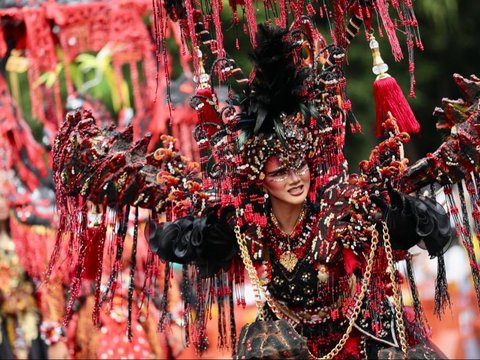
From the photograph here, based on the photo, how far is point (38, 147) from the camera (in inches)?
302

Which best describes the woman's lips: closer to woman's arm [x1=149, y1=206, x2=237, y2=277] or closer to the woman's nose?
the woman's nose

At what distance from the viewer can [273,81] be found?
444 centimetres

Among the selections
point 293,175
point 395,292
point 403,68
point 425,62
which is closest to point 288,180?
point 293,175

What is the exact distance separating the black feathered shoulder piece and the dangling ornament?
0.28 meters

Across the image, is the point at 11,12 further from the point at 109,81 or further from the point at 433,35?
the point at 433,35

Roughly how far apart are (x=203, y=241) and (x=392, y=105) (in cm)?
94

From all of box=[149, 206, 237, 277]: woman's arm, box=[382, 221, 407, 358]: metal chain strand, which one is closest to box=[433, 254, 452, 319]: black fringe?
box=[382, 221, 407, 358]: metal chain strand

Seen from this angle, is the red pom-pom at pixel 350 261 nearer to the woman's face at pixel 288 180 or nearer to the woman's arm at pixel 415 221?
the woman's arm at pixel 415 221

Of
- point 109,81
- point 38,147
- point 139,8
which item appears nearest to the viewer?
point 38,147

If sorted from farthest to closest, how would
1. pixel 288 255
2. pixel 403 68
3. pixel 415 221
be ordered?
pixel 403 68
pixel 288 255
pixel 415 221

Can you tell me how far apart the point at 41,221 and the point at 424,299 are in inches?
95.6

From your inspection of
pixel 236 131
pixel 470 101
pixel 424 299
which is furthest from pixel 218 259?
pixel 424 299

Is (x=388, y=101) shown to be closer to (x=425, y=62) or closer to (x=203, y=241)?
(x=203, y=241)

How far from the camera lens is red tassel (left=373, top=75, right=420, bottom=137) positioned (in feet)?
14.7
